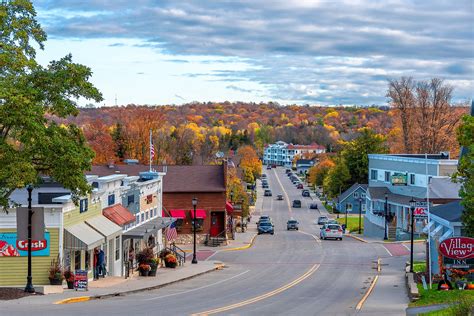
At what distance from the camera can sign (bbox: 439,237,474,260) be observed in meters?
29.9

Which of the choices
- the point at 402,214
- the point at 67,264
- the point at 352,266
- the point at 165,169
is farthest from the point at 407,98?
the point at 67,264

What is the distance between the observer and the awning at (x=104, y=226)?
37.0 metres

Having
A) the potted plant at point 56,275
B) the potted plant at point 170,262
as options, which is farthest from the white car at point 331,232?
the potted plant at point 56,275

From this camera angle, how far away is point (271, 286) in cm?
3616

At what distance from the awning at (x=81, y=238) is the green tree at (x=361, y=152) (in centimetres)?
8193

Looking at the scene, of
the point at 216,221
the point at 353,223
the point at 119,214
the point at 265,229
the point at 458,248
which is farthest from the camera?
the point at 353,223

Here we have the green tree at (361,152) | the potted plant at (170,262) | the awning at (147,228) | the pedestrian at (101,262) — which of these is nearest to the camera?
the pedestrian at (101,262)

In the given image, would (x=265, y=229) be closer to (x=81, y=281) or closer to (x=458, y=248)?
(x=81, y=281)

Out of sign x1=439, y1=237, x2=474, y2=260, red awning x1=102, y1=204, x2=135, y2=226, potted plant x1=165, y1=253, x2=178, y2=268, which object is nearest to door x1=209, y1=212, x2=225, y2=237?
potted plant x1=165, y1=253, x2=178, y2=268

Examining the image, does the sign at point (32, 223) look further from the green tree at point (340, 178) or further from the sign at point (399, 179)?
the green tree at point (340, 178)

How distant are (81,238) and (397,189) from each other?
2129 inches

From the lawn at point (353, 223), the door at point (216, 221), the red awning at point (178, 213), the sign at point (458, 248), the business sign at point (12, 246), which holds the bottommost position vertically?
the lawn at point (353, 223)

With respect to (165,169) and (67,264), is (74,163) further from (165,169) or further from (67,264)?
(165,169)

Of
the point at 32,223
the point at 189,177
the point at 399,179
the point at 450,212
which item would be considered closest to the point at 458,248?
the point at 450,212
